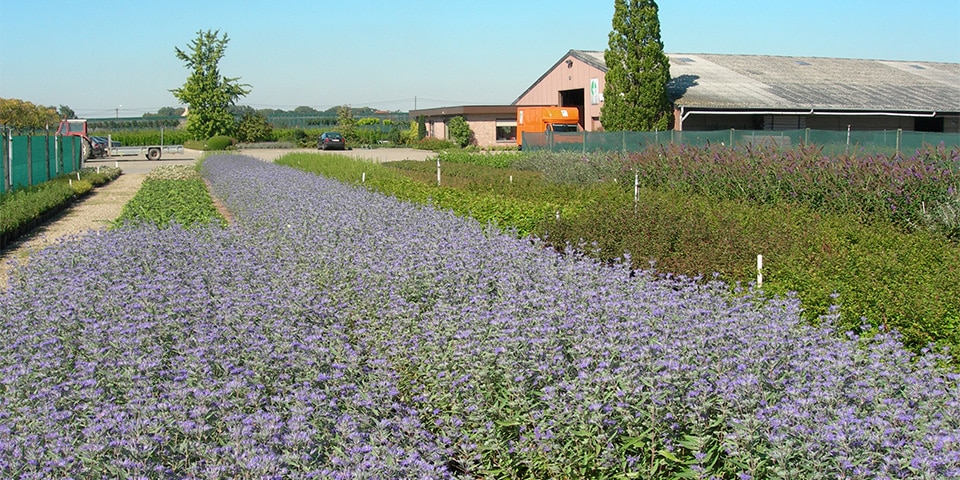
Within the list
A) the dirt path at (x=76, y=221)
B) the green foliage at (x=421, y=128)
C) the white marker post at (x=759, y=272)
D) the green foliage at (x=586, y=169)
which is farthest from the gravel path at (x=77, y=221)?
the green foliage at (x=421, y=128)

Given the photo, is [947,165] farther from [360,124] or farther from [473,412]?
[360,124]

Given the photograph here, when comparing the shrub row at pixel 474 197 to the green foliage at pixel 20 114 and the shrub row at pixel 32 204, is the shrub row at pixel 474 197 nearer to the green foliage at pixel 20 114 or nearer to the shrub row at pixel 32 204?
the shrub row at pixel 32 204

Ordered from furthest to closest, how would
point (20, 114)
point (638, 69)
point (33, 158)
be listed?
point (20, 114) < point (638, 69) < point (33, 158)

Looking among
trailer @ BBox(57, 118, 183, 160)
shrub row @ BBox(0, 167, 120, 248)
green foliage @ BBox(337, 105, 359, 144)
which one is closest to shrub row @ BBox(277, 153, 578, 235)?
shrub row @ BBox(0, 167, 120, 248)

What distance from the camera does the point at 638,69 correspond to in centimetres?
3500

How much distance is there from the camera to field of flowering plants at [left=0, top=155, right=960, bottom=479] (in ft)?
12.2

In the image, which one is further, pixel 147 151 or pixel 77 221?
pixel 147 151

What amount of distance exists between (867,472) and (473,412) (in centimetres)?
186

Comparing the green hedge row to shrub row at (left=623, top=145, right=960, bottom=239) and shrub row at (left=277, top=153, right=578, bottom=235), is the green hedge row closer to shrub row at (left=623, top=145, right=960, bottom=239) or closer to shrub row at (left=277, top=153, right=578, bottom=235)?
shrub row at (left=277, top=153, right=578, bottom=235)

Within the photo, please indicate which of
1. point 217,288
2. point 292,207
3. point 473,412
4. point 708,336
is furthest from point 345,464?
point 292,207

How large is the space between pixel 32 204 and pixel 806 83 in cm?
3403

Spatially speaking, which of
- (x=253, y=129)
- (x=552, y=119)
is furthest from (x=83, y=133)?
(x=552, y=119)

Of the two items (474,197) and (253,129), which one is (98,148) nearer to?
(253,129)

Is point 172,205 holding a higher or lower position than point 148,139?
lower
